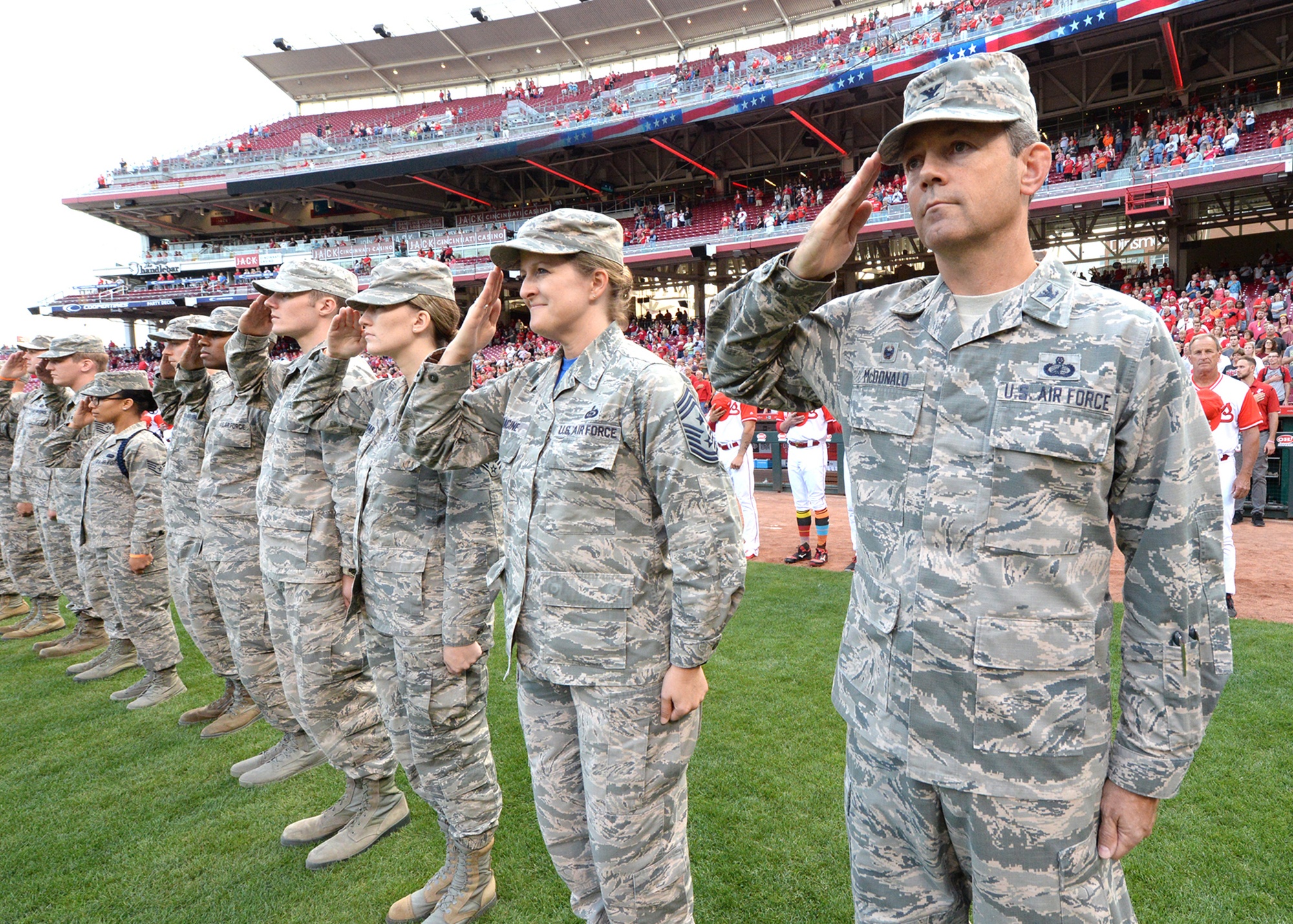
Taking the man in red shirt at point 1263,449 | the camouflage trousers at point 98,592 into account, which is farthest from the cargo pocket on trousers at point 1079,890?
the man in red shirt at point 1263,449

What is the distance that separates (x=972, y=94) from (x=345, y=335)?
238 cm

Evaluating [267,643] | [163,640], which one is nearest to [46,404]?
[163,640]

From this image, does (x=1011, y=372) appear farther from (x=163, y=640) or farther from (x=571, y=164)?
(x=571, y=164)

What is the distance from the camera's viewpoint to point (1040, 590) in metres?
1.31

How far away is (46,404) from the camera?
6.11 m

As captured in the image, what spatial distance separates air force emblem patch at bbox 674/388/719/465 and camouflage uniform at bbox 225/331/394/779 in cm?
173

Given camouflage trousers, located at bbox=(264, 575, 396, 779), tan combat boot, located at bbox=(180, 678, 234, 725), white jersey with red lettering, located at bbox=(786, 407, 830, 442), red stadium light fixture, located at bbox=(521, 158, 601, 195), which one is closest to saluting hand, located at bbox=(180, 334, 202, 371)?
camouflage trousers, located at bbox=(264, 575, 396, 779)

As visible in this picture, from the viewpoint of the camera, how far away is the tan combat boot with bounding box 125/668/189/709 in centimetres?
478

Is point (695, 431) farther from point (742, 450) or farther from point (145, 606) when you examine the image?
point (742, 450)

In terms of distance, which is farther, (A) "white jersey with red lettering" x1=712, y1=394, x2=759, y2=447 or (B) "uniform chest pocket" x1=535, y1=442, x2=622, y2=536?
(A) "white jersey with red lettering" x1=712, y1=394, x2=759, y2=447

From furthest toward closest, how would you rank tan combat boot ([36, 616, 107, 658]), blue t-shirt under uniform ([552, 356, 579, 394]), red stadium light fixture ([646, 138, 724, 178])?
red stadium light fixture ([646, 138, 724, 178]) → tan combat boot ([36, 616, 107, 658]) → blue t-shirt under uniform ([552, 356, 579, 394])

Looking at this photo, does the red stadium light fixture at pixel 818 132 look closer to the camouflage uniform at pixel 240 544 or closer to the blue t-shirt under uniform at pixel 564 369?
the camouflage uniform at pixel 240 544

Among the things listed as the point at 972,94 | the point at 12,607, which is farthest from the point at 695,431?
the point at 12,607

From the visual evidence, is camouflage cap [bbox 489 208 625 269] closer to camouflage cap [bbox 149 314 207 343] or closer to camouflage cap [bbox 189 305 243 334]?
camouflage cap [bbox 189 305 243 334]
